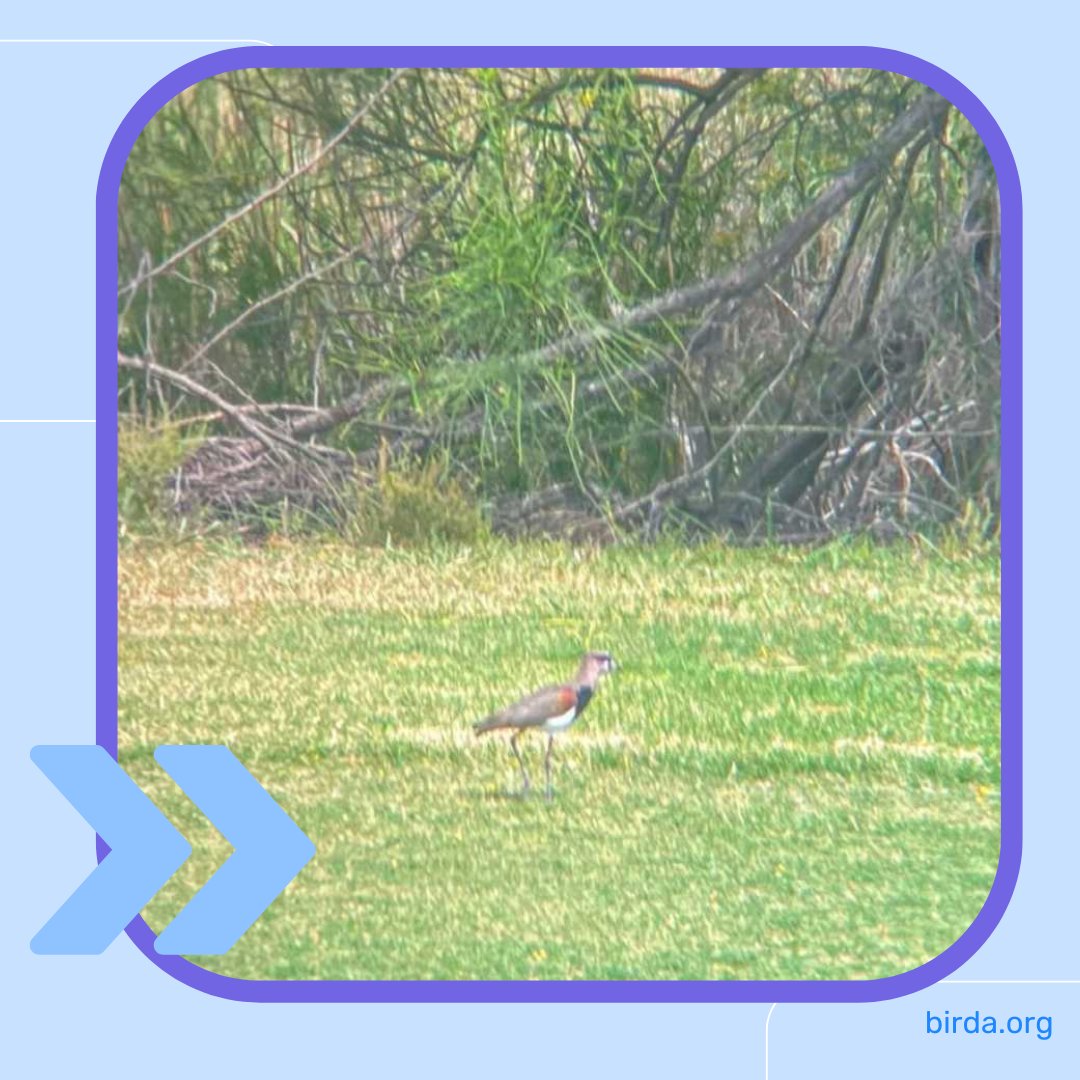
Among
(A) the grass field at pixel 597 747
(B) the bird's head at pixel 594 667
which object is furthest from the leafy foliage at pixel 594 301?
(B) the bird's head at pixel 594 667

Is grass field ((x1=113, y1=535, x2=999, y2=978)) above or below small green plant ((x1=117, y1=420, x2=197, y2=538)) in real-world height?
below

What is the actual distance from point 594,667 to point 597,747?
0.14 metres

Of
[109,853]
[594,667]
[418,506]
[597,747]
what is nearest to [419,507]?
[418,506]

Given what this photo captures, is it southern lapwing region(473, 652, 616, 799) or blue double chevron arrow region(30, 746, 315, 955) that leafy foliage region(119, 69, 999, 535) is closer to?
southern lapwing region(473, 652, 616, 799)

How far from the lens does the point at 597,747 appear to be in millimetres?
5301

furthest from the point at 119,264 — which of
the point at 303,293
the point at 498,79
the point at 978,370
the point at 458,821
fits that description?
the point at 978,370

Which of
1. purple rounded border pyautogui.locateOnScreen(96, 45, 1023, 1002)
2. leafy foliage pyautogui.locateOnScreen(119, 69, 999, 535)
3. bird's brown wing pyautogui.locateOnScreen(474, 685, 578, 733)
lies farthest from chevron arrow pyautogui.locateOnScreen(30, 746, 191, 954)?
leafy foliage pyautogui.locateOnScreen(119, 69, 999, 535)

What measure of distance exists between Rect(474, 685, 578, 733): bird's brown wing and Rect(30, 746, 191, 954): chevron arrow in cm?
57

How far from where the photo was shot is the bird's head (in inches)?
209

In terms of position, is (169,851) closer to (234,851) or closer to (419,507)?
(234,851)

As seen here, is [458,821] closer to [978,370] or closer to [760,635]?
[760,635]

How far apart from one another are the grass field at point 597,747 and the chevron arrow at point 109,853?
2.4 inches

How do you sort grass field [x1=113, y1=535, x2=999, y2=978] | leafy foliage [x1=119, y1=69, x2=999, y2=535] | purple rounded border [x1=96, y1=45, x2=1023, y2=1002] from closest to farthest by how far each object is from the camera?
grass field [x1=113, y1=535, x2=999, y2=978] < purple rounded border [x1=96, y1=45, x2=1023, y2=1002] < leafy foliage [x1=119, y1=69, x2=999, y2=535]

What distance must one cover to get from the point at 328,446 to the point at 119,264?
49cm
